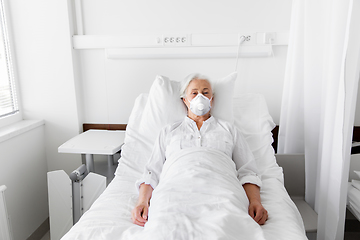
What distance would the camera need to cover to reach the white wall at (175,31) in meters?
2.23

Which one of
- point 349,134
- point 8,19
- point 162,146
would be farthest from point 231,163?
point 8,19

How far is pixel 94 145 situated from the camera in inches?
80.0

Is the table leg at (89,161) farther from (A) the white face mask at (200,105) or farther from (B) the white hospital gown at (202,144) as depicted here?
(A) the white face mask at (200,105)

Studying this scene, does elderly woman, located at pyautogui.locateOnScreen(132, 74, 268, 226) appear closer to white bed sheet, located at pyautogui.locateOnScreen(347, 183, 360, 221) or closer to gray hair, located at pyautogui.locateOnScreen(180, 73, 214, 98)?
gray hair, located at pyautogui.locateOnScreen(180, 73, 214, 98)

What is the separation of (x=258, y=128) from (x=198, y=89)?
475 millimetres

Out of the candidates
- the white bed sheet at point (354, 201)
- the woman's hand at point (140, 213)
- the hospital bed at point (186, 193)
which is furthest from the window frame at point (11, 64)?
the white bed sheet at point (354, 201)

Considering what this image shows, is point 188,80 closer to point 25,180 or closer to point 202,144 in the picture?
point 202,144

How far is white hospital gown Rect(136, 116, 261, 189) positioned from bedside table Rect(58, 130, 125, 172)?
409 mm

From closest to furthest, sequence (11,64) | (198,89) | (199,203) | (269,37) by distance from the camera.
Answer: (199,203)
(198,89)
(269,37)
(11,64)

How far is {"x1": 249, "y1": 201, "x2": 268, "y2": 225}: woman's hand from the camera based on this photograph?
1.32 m

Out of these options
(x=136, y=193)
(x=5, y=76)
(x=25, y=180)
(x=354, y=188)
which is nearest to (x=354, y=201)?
(x=354, y=188)

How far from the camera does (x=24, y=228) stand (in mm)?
2205

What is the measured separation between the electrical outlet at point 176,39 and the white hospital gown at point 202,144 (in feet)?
2.39

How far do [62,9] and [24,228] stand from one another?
1582mm
